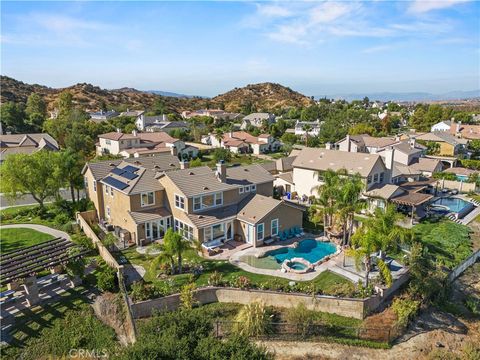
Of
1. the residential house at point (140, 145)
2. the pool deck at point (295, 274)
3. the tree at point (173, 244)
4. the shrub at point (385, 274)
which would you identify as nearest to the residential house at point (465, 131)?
the residential house at point (140, 145)

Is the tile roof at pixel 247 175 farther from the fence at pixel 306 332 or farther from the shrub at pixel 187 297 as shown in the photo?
the fence at pixel 306 332

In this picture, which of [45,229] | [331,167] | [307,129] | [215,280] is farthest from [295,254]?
[307,129]

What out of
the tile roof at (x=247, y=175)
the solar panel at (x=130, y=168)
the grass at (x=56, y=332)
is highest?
the solar panel at (x=130, y=168)

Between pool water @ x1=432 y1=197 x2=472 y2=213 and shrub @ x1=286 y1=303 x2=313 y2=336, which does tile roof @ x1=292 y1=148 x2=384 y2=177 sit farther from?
shrub @ x1=286 y1=303 x2=313 y2=336

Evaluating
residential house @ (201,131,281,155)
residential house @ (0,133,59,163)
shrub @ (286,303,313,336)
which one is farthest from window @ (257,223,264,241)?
residential house @ (201,131,281,155)

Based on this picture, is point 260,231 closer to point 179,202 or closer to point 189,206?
point 189,206

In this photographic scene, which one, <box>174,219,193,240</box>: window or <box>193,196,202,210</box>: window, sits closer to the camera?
<box>174,219,193,240</box>: window

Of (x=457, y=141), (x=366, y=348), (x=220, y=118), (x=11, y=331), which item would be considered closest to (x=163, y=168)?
(x=11, y=331)
